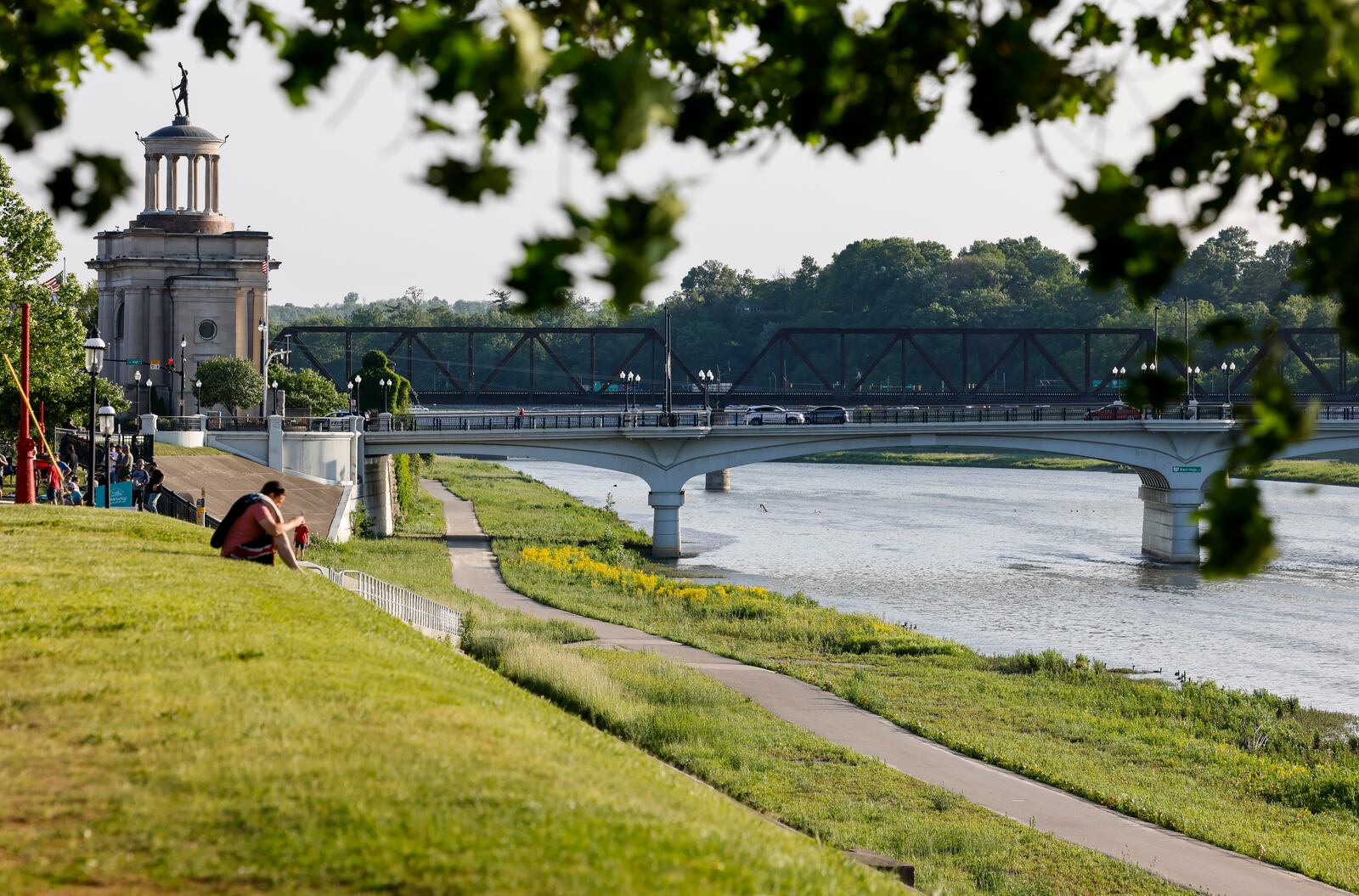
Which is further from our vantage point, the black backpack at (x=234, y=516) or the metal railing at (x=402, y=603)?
the metal railing at (x=402, y=603)

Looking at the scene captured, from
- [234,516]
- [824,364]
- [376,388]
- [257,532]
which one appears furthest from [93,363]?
[824,364]

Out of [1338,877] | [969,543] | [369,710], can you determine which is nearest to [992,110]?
[369,710]

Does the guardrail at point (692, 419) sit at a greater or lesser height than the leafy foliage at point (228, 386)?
lesser

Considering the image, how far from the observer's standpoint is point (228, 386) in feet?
215

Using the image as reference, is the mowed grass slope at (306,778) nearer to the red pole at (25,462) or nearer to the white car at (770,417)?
the red pole at (25,462)

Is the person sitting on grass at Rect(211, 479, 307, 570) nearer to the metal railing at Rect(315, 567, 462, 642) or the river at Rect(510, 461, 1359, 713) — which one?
the metal railing at Rect(315, 567, 462, 642)

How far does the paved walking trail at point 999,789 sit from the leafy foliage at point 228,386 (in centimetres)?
3564

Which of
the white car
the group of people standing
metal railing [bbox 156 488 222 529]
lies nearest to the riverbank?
the white car

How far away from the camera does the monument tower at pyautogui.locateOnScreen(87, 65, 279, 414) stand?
72.6m

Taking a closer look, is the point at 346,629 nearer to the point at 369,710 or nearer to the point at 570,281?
the point at 369,710

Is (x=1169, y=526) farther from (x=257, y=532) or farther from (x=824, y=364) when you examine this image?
(x=824, y=364)

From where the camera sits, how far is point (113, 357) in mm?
75062

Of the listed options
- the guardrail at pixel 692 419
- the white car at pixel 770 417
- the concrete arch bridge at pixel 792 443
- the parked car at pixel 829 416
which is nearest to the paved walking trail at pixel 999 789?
the concrete arch bridge at pixel 792 443

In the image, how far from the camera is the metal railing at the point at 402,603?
21953mm
